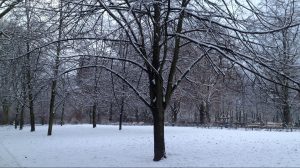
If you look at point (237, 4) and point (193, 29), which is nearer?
point (237, 4)

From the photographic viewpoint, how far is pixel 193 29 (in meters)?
13.6

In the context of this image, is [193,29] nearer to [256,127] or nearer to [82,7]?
[82,7]

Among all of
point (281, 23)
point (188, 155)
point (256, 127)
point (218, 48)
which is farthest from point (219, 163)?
point (256, 127)

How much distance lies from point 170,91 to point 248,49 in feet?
12.7

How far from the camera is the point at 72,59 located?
14.2 m

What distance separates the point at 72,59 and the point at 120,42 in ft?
6.15

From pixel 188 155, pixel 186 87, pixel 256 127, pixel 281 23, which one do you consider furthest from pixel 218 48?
pixel 256 127

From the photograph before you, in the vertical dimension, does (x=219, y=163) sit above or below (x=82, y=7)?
below

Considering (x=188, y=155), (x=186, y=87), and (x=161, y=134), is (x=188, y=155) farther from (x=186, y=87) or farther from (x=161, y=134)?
(x=186, y=87)

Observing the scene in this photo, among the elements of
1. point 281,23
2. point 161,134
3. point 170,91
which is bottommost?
point 161,134

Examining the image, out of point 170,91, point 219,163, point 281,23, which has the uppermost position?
point 281,23

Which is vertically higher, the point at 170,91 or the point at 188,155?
the point at 170,91

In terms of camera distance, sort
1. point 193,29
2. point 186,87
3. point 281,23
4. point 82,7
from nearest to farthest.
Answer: point 281,23
point 82,7
point 193,29
point 186,87

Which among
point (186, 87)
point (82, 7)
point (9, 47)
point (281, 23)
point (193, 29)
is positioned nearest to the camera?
point (281, 23)
